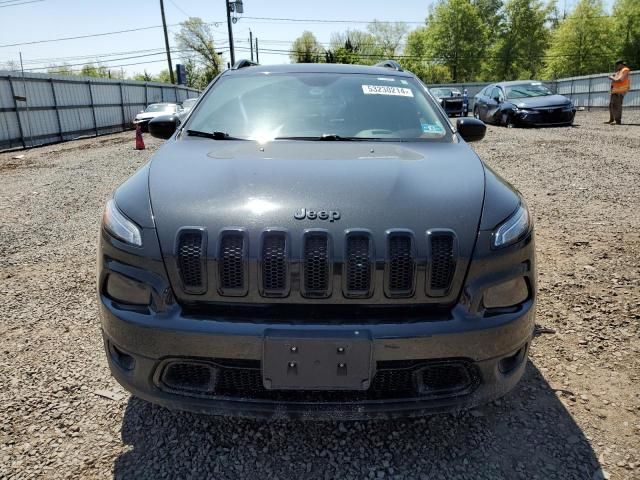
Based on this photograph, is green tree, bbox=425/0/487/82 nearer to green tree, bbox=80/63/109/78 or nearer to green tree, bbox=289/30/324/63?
green tree, bbox=289/30/324/63

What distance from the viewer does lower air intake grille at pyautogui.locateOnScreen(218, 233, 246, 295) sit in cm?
173

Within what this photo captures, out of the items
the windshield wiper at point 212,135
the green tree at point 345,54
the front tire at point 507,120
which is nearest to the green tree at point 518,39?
the green tree at point 345,54

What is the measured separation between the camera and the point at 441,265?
5.79ft

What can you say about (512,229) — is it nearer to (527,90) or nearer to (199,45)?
(527,90)

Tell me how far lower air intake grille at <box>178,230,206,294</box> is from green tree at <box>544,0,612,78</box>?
6462 centimetres

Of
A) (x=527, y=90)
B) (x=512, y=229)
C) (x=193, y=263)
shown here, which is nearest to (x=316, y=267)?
(x=193, y=263)

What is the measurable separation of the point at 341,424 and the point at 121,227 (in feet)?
4.22

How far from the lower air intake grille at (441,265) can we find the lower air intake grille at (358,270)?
0.76 ft

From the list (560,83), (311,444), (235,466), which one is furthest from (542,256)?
(560,83)

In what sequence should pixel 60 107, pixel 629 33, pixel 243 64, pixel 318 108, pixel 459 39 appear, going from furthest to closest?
pixel 459 39 → pixel 629 33 → pixel 60 107 → pixel 243 64 → pixel 318 108

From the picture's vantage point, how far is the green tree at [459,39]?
189 feet

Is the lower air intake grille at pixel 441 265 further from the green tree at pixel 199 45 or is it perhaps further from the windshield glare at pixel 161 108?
the green tree at pixel 199 45

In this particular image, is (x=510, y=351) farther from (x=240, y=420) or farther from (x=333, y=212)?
(x=240, y=420)

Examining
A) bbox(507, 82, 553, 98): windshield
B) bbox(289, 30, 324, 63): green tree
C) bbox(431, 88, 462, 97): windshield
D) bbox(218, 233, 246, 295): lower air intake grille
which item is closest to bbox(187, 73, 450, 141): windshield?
bbox(218, 233, 246, 295): lower air intake grille
